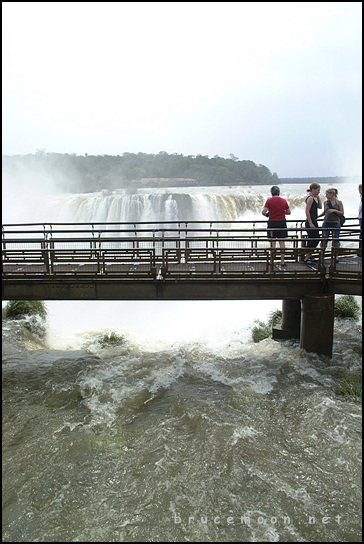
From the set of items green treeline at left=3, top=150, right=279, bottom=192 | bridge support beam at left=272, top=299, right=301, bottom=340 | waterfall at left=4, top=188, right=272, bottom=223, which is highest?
green treeline at left=3, top=150, right=279, bottom=192

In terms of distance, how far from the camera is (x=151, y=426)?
725 centimetres

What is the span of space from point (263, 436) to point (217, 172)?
54.6m

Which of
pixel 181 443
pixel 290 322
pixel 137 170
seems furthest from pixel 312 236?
pixel 137 170

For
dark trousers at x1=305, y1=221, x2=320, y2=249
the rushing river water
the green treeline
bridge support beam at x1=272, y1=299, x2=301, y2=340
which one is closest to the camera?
the rushing river water

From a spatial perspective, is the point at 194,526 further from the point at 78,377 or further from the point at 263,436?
the point at 78,377

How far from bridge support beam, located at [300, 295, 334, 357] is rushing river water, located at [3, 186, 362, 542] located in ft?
0.86

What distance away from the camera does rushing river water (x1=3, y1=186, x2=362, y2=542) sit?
5305mm

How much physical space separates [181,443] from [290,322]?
521 cm

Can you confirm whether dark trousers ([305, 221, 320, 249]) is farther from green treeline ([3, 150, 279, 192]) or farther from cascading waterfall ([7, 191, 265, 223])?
green treeline ([3, 150, 279, 192])

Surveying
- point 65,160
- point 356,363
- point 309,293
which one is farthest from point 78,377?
point 65,160

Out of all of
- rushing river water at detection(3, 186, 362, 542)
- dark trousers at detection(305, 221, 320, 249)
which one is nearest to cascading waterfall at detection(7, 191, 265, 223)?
dark trousers at detection(305, 221, 320, 249)

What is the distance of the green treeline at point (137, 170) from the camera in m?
52.4

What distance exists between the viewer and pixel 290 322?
10.9 meters

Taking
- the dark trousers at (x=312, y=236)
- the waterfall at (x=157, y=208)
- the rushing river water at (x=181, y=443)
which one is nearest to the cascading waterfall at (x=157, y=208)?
the waterfall at (x=157, y=208)
